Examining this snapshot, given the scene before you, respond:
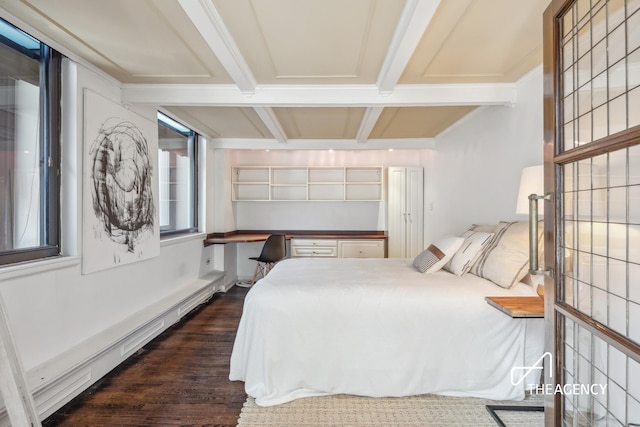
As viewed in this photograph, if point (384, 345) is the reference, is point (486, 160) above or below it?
above

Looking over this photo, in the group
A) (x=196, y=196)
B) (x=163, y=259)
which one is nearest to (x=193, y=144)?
(x=196, y=196)

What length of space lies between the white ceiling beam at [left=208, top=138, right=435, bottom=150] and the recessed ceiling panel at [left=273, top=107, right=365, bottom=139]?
16cm

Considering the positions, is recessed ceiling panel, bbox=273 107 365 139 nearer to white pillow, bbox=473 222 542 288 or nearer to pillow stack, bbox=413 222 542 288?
pillow stack, bbox=413 222 542 288

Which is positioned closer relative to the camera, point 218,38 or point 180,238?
point 218,38

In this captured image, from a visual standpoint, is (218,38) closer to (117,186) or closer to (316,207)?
(117,186)

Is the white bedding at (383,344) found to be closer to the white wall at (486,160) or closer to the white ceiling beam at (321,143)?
the white wall at (486,160)

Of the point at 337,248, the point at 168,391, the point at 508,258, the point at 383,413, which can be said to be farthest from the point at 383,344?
the point at 337,248

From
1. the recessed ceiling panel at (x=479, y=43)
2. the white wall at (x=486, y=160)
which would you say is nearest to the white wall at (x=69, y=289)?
the recessed ceiling panel at (x=479, y=43)

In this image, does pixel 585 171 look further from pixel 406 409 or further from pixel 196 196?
pixel 196 196

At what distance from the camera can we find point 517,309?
68.1 inches

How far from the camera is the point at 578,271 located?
110 centimetres

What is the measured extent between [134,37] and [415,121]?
2.88m

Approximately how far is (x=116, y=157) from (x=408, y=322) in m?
2.49

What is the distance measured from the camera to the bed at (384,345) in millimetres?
1982
